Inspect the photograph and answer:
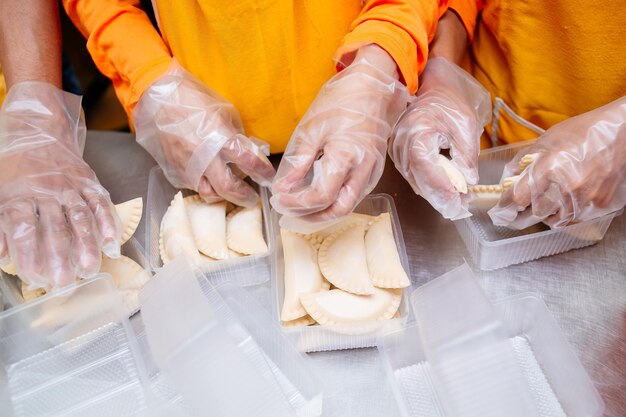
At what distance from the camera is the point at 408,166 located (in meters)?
1.10

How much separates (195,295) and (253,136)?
596 mm

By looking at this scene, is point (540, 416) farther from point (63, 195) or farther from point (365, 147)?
point (63, 195)

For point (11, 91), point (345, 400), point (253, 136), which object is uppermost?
point (11, 91)

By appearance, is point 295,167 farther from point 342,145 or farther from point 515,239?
point 515,239

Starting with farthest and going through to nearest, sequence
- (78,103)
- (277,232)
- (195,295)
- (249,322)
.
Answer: (78,103) < (277,232) < (249,322) < (195,295)

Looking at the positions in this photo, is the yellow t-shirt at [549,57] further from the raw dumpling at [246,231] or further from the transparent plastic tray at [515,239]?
the raw dumpling at [246,231]

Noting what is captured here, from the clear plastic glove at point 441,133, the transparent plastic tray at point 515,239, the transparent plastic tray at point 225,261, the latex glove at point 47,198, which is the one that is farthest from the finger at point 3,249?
the transparent plastic tray at point 515,239

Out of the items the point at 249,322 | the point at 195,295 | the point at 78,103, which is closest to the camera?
the point at 195,295

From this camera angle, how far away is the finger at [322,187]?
3.21 feet

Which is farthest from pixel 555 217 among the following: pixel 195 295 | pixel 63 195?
pixel 63 195

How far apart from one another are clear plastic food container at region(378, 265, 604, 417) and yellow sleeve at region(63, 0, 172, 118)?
790mm

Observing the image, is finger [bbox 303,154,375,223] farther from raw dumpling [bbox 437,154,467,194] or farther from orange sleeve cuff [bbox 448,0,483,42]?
orange sleeve cuff [bbox 448,0,483,42]

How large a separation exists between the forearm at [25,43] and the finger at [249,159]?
505 mm

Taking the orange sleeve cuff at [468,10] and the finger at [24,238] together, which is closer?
the finger at [24,238]
